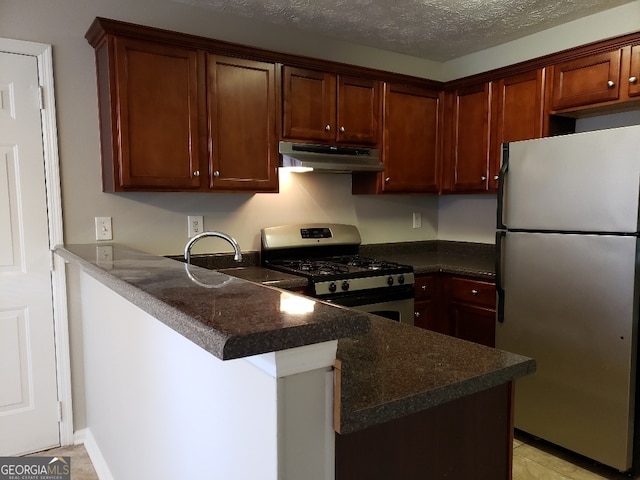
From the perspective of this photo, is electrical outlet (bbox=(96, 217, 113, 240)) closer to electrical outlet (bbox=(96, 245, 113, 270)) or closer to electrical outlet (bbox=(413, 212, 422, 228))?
electrical outlet (bbox=(96, 245, 113, 270))

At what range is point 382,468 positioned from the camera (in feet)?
3.23

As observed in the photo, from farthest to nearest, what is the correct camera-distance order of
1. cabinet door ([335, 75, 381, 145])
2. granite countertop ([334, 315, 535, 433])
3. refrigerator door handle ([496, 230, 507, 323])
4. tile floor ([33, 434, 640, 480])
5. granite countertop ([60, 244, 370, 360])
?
cabinet door ([335, 75, 381, 145])
refrigerator door handle ([496, 230, 507, 323])
tile floor ([33, 434, 640, 480])
granite countertop ([334, 315, 535, 433])
granite countertop ([60, 244, 370, 360])

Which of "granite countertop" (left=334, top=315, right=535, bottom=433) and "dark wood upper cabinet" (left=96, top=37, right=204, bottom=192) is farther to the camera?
"dark wood upper cabinet" (left=96, top=37, right=204, bottom=192)

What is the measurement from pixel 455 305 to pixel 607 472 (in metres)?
1.24

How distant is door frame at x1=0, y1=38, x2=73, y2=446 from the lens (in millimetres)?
2395

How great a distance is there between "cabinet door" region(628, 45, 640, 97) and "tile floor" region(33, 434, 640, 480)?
2.02 m

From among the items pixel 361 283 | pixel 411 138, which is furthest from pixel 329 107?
pixel 361 283

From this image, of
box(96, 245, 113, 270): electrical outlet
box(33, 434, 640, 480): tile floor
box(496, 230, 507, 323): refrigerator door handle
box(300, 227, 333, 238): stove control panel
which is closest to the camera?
box(96, 245, 113, 270): electrical outlet

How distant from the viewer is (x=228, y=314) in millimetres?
823

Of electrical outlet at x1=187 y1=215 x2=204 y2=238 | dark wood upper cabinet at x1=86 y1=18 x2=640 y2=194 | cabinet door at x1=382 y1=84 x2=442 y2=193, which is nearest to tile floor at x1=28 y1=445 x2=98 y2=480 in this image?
electrical outlet at x1=187 y1=215 x2=204 y2=238

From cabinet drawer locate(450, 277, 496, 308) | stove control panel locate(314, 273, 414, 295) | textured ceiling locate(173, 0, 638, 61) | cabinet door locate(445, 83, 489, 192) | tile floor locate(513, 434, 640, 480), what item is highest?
textured ceiling locate(173, 0, 638, 61)

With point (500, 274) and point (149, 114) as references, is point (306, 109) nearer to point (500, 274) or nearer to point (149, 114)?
point (149, 114)

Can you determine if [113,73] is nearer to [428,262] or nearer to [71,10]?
[71,10]

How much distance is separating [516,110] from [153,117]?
90.8 inches
